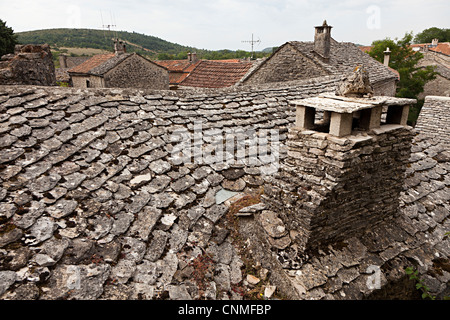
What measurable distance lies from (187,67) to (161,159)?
30916 mm

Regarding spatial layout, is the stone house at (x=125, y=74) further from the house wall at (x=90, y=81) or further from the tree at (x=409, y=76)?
the tree at (x=409, y=76)

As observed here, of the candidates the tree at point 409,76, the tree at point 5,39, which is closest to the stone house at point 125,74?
the tree at point 5,39

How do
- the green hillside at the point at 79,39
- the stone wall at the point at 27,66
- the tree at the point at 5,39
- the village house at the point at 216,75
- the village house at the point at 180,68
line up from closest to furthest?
the stone wall at the point at 27,66 < the village house at the point at 216,75 < the tree at the point at 5,39 < the village house at the point at 180,68 < the green hillside at the point at 79,39

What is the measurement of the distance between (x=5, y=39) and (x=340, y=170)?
2538 cm

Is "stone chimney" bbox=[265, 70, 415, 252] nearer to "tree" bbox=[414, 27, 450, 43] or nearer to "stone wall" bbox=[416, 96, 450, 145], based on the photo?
"stone wall" bbox=[416, 96, 450, 145]

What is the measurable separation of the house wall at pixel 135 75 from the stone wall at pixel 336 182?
1770cm

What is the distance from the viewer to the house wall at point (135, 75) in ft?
60.3

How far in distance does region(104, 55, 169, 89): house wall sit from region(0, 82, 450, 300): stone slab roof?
15.1 meters

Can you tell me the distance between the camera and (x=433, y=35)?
6850 cm

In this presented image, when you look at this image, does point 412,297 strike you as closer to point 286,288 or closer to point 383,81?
point 286,288

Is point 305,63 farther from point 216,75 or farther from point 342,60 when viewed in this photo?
point 216,75

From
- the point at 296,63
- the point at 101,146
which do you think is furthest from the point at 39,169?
the point at 296,63

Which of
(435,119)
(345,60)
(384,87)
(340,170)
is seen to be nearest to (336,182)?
(340,170)

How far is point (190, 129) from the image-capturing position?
480 centimetres
